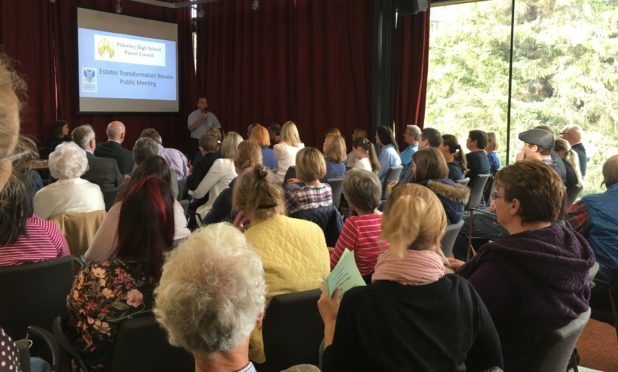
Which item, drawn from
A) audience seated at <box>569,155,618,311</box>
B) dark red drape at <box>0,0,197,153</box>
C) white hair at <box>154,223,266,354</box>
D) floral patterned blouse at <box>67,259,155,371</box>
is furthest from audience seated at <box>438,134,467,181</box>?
dark red drape at <box>0,0,197,153</box>

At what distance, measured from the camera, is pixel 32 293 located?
92.0 inches

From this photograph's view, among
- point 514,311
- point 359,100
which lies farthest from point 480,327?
point 359,100

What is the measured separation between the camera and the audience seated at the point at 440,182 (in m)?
3.52

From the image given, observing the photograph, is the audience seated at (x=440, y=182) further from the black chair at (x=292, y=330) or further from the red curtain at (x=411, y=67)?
the red curtain at (x=411, y=67)

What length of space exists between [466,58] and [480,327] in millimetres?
6781

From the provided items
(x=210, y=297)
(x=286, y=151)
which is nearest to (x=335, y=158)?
(x=286, y=151)

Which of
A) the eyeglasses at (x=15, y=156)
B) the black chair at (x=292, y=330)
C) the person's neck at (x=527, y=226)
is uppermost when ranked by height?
the eyeglasses at (x=15, y=156)

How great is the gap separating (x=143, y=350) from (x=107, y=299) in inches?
8.6

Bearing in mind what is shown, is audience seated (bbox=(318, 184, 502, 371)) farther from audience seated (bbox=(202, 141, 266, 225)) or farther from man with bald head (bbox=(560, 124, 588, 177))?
man with bald head (bbox=(560, 124, 588, 177))

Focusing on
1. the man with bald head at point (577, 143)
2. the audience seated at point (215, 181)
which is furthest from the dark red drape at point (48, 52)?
the man with bald head at point (577, 143)

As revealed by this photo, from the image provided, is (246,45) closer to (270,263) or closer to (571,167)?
(571,167)

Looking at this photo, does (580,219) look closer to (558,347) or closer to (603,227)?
(603,227)

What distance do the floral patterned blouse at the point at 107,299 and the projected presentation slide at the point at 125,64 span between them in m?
8.15

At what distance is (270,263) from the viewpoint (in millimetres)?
2316
